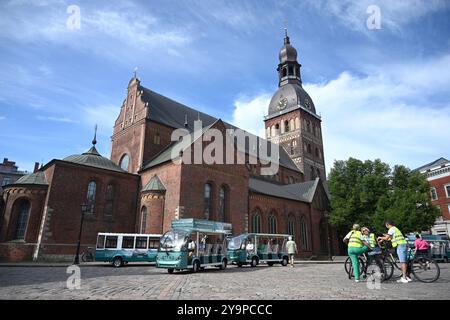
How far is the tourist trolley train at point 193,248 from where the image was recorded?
15.2 m

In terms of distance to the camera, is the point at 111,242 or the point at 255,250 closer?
the point at 111,242

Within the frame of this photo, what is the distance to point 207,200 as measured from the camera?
27.6 metres

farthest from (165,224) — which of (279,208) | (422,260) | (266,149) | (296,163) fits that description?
(296,163)

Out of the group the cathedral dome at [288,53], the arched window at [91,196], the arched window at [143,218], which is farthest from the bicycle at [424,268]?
the cathedral dome at [288,53]

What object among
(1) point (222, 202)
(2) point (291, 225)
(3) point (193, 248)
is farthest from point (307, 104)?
(3) point (193, 248)

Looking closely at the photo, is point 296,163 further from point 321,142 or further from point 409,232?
point 409,232

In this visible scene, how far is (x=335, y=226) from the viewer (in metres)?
40.3

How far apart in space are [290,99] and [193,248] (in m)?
46.3

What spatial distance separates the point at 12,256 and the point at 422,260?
25.6 metres

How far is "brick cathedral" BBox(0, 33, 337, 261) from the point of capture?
23719 mm

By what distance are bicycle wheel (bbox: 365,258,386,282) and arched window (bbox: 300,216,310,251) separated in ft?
92.7

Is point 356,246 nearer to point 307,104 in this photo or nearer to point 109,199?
point 109,199

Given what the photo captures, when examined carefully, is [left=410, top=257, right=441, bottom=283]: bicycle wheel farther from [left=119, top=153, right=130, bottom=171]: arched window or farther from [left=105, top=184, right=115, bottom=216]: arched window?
[left=119, top=153, right=130, bottom=171]: arched window

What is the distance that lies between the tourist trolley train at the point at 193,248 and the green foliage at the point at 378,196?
23045mm
